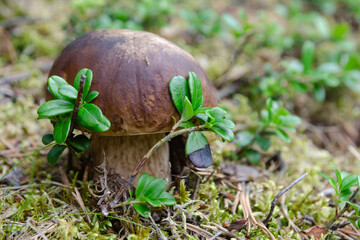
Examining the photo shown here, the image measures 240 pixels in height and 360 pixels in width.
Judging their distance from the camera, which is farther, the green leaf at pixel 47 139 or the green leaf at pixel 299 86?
the green leaf at pixel 299 86

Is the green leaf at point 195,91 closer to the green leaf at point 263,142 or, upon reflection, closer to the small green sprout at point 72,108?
the small green sprout at point 72,108

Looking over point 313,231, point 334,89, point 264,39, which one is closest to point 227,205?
point 313,231

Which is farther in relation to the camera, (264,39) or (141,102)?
(264,39)

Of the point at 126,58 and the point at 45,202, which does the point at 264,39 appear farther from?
the point at 45,202

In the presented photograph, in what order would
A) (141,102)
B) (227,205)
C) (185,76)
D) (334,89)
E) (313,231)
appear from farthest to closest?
(334,89)
(227,205)
(313,231)
(185,76)
(141,102)

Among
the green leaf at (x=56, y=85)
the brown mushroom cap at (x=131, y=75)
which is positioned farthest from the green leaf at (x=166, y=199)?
the green leaf at (x=56, y=85)

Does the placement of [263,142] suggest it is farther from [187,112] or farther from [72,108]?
[72,108]
